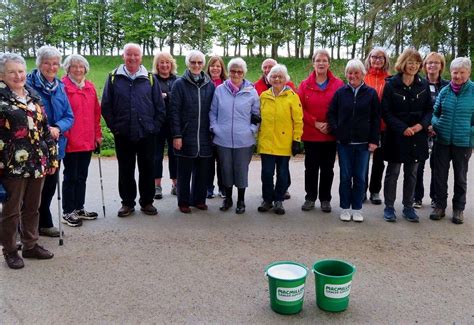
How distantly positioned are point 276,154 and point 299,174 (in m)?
2.54

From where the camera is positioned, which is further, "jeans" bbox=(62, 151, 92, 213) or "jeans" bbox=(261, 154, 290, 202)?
"jeans" bbox=(261, 154, 290, 202)

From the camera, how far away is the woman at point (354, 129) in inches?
203

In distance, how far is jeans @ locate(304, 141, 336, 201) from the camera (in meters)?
5.64

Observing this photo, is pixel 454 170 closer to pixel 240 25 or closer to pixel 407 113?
pixel 407 113

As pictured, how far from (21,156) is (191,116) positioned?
7.12ft

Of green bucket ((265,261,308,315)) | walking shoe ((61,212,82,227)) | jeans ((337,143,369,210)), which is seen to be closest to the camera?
green bucket ((265,261,308,315))

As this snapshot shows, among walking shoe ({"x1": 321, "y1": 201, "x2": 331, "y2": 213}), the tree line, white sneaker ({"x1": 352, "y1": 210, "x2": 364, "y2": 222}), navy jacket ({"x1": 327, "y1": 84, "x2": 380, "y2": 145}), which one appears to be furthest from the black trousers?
the tree line

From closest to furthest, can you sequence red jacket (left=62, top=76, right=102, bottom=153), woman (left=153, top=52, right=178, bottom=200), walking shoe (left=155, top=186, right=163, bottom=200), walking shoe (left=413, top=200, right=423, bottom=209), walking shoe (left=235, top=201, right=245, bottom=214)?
red jacket (left=62, top=76, right=102, bottom=153) < walking shoe (left=235, top=201, right=245, bottom=214) < walking shoe (left=413, top=200, right=423, bottom=209) < woman (left=153, top=52, right=178, bottom=200) < walking shoe (left=155, top=186, right=163, bottom=200)

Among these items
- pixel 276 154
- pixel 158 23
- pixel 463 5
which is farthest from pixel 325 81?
pixel 158 23

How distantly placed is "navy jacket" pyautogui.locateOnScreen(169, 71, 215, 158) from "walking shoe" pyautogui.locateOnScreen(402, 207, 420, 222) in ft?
8.42

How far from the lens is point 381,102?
5.25 meters

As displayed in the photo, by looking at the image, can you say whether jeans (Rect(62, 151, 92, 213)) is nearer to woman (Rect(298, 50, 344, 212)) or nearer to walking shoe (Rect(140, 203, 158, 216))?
walking shoe (Rect(140, 203, 158, 216))

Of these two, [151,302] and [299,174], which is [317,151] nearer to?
[299,174]

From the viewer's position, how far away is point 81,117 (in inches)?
193
